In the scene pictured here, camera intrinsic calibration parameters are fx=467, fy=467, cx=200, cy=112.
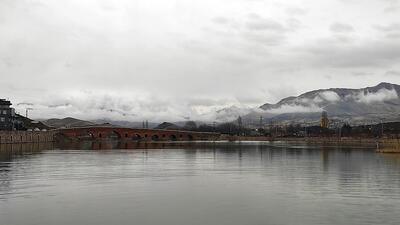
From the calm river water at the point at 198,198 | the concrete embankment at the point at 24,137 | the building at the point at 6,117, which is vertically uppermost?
the building at the point at 6,117

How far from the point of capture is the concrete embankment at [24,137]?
12431 cm

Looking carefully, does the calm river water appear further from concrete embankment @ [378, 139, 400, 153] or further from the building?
the building

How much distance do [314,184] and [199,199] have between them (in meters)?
10.8

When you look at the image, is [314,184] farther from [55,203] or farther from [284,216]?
[55,203]

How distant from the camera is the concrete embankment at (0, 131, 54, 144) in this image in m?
124

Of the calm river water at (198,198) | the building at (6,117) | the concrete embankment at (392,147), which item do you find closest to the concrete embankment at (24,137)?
the building at (6,117)

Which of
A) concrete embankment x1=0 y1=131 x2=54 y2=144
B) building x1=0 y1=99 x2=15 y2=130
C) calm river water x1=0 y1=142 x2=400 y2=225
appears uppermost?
building x1=0 y1=99 x2=15 y2=130

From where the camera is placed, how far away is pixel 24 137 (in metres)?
142

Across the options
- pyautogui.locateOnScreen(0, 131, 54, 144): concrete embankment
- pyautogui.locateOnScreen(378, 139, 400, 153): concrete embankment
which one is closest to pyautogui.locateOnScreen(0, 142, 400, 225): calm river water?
pyautogui.locateOnScreen(378, 139, 400, 153): concrete embankment

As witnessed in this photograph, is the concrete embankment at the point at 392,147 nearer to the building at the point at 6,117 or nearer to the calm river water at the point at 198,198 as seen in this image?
the calm river water at the point at 198,198

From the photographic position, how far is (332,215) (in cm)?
2247

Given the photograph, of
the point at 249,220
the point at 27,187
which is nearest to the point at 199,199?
Result: the point at 249,220

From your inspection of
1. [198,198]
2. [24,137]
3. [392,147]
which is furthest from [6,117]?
[198,198]

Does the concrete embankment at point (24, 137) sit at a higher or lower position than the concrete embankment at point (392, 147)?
higher
